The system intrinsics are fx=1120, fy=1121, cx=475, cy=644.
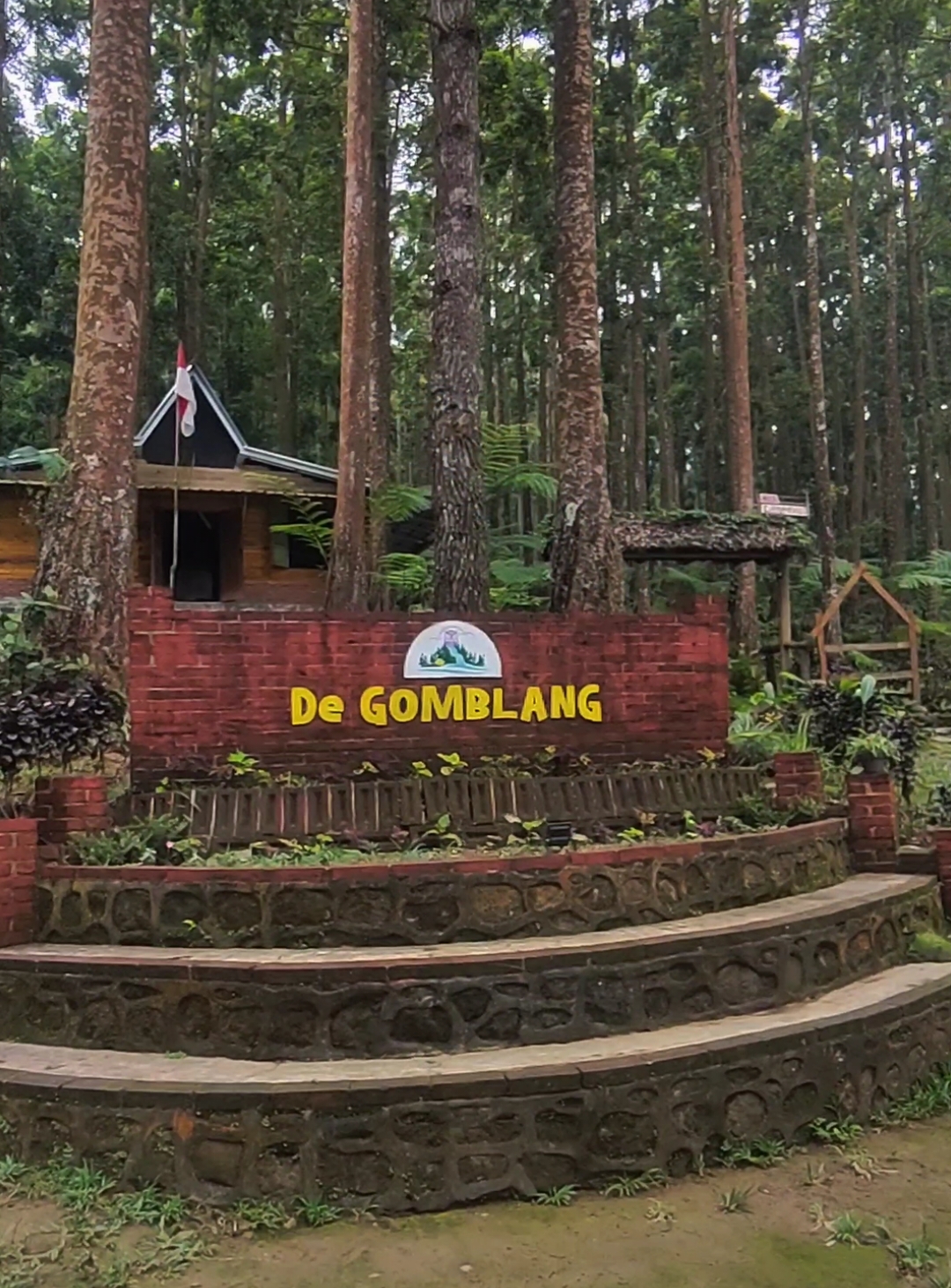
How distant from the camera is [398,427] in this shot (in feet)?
111

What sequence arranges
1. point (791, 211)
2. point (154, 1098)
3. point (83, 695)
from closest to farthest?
point (154, 1098)
point (83, 695)
point (791, 211)

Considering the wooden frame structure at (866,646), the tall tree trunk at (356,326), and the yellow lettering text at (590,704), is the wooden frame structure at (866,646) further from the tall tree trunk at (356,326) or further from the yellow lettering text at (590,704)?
the yellow lettering text at (590,704)

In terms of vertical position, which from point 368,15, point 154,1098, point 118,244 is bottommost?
point 154,1098

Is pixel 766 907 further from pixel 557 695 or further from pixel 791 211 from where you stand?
pixel 791 211

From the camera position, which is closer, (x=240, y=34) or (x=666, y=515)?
(x=666, y=515)

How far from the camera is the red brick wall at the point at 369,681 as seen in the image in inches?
232

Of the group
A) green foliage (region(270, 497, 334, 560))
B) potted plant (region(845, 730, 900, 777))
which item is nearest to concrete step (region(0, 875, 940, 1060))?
potted plant (region(845, 730, 900, 777))

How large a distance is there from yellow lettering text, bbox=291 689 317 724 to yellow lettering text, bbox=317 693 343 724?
4 cm

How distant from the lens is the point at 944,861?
254 inches

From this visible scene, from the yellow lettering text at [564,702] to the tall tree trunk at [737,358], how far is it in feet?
30.2

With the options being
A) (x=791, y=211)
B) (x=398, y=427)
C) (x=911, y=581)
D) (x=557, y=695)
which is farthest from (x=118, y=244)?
(x=398, y=427)

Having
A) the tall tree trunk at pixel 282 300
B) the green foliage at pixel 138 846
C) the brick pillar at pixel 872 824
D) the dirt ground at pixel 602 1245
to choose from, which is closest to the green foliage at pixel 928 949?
the brick pillar at pixel 872 824

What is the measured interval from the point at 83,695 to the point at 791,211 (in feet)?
78.3

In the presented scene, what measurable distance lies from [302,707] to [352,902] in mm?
1596
